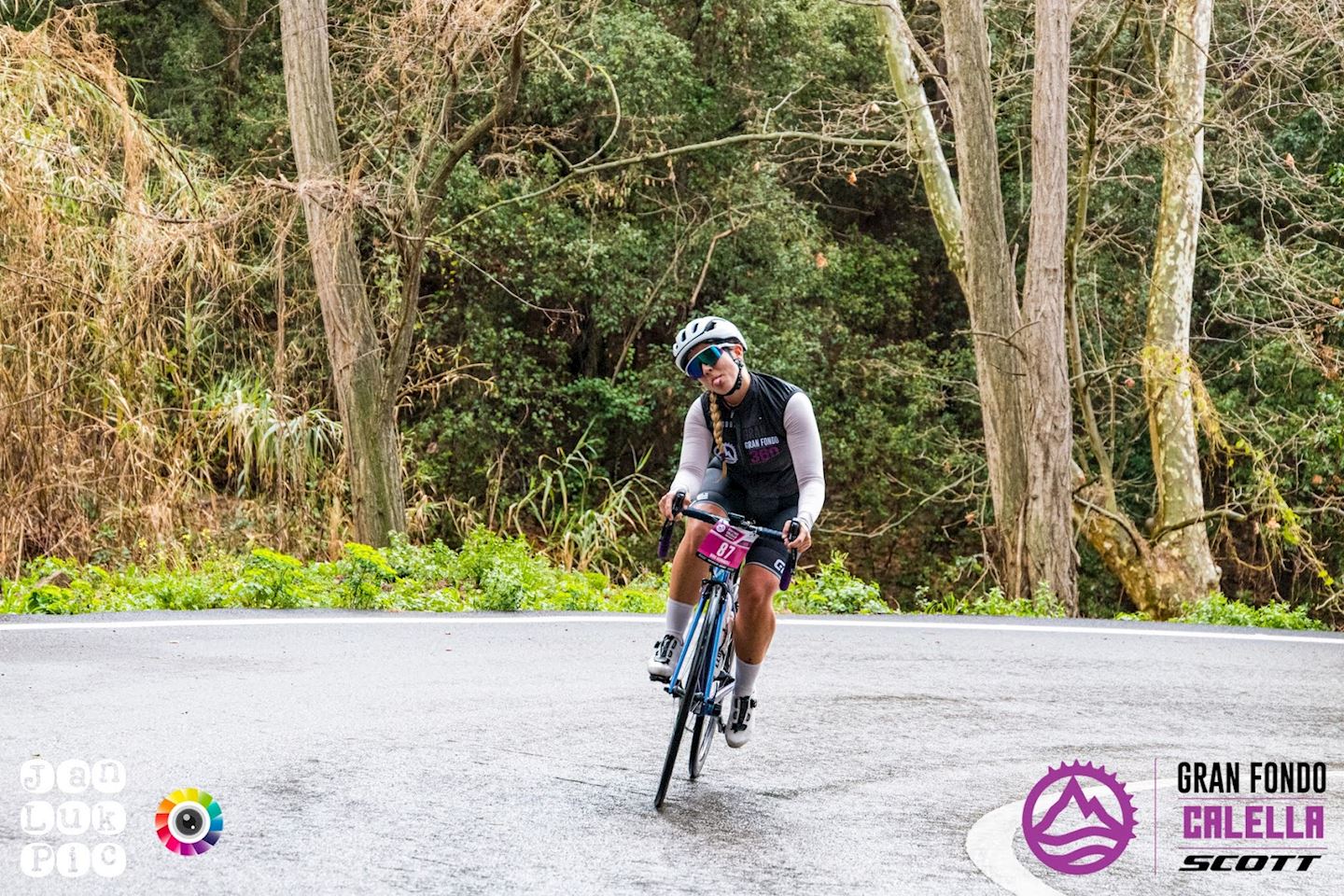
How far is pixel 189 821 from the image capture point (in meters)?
→ 5.54

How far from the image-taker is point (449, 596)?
12422 millimetres

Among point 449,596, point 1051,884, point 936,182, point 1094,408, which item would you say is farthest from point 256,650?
point 1094,408

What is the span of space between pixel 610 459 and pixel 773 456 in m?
18.1

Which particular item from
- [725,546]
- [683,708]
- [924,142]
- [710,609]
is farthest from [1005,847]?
[924,142]

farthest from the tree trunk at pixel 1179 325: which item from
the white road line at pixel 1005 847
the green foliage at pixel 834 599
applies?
the white road line at pixel 1005 847

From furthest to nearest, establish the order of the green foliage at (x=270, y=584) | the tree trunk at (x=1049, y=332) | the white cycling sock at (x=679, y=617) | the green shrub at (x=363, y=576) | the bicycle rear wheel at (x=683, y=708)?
the tree trunk at (x=1049, y=332) → the green shrub at (x=363, y=576) → the green foliage at (x=270, y=584) → the white cycling sock at (x=679, y=617) → the bicycle rear wheel at (x=683, y=708)

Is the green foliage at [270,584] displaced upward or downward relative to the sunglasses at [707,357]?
downward

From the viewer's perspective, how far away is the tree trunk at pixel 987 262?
17.7 m

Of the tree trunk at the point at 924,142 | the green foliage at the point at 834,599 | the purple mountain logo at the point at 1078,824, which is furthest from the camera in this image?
the tree trunk at the point at 924,142

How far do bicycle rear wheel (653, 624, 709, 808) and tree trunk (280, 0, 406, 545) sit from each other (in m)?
10.9

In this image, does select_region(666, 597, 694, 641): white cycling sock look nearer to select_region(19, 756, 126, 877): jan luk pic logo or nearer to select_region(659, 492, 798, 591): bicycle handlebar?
select_region(659, 492, 798, 591): bicycle handlebar

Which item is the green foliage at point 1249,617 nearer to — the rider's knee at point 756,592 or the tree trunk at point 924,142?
the rider's knee at point 756,592

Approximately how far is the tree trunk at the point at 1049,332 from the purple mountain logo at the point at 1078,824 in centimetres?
1043

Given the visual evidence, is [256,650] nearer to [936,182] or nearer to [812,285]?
[936,182]
